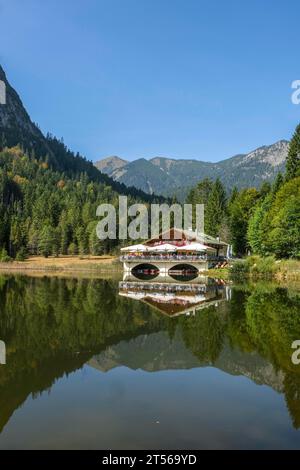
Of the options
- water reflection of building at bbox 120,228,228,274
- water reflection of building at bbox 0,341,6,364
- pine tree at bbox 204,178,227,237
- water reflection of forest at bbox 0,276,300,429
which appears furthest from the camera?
pine tree at bbox 204,178,227,237

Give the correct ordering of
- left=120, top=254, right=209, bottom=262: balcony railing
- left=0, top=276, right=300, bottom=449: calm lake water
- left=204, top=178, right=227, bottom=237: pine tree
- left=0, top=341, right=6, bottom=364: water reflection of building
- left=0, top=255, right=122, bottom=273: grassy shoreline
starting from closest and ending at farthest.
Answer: left=0, top=276, right=300, bottom=449: calm lake water < left=0, top=341, right=6, bottom=364: water reflection of building < left=120, top=254, right=209, bottom=262: balcony railing < left=0, top=255, right=122, bottom=273: grassy shoreline < left=204, top=178, right=227, bottom=237: pine tree

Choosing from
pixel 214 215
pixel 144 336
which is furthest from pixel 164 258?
pixel 144 336

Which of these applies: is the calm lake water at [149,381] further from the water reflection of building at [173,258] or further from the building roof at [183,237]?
the building roof at [183,237]

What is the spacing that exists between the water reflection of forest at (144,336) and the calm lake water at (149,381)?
0.04m

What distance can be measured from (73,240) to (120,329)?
70.4 metres

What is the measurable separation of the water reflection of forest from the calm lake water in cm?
4

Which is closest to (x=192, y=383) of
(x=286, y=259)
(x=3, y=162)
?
(x=286, y=259)

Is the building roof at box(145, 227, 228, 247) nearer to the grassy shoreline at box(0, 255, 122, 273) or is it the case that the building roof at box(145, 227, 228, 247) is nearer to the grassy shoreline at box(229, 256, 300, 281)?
the grassy shoreline at box(0, 255, 122, 273)

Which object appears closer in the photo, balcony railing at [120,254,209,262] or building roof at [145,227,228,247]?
balcony railing at [120,254,209,262]

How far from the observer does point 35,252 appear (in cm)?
8738

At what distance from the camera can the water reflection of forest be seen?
1056 cm

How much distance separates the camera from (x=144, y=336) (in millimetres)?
16172

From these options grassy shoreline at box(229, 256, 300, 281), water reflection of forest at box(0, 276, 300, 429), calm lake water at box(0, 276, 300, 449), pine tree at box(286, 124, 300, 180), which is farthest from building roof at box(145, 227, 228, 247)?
calm lake water at box(0, 276, 300, 449)

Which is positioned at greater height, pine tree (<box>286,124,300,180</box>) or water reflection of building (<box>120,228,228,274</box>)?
pine tree (<box>286,124,300,180</box>)
